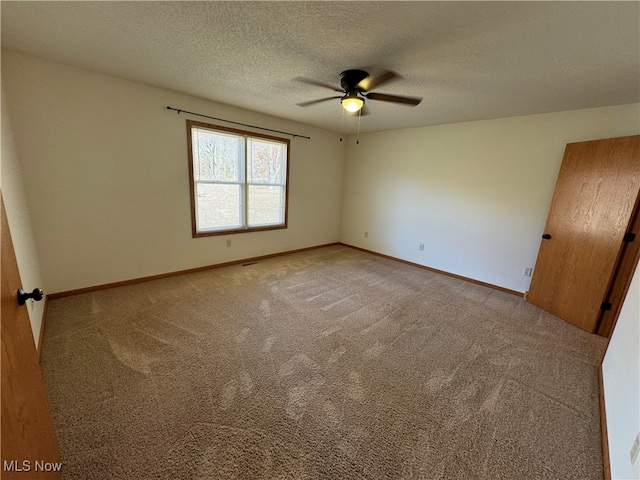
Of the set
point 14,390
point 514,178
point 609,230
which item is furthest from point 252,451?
point 514,178

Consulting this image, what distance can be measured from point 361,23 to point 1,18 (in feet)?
7.82

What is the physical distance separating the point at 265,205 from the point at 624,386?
13.7 feet

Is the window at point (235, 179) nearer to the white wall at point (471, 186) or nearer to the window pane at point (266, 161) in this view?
the window pane at point (266, 161)

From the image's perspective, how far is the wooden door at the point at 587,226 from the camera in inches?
97.1

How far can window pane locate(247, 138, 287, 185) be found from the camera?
3.96m

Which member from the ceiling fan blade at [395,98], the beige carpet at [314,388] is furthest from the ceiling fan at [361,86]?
the beige carpet at [314,388]

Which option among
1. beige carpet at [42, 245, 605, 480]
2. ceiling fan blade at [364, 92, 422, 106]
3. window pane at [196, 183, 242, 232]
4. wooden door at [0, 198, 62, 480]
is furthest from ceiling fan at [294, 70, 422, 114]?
wooden door at [0, 198, 62, 480]

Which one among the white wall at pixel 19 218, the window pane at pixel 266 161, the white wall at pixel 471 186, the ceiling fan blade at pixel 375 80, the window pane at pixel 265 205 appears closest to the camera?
the white wall at pixel 19 218

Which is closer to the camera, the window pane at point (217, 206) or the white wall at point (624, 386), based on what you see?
the white wall at point (624, 386)

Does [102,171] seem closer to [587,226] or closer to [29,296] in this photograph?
[29,296]

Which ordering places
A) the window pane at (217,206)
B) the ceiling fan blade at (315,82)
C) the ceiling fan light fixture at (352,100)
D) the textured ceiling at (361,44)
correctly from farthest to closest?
the window pane at (217,206) → the ceiling fan blade at (315,82) → the ceiling fan light fixture at (352,100) → the textured ceiling at (361,44)

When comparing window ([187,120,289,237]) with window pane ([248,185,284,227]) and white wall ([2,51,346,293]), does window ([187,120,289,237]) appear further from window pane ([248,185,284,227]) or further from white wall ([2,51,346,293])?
white wall ([2,51,346,293])

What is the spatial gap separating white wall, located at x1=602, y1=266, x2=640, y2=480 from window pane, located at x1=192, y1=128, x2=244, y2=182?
13.7ft

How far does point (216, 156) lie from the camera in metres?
3.60
